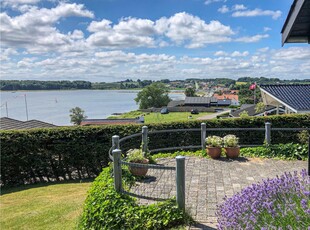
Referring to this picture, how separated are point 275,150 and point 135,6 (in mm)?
11092

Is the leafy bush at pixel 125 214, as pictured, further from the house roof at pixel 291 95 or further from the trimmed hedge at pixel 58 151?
the house roof at pixel 291 95

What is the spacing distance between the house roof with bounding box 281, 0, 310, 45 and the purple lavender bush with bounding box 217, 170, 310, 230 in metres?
2.47

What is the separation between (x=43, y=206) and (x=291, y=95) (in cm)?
1377

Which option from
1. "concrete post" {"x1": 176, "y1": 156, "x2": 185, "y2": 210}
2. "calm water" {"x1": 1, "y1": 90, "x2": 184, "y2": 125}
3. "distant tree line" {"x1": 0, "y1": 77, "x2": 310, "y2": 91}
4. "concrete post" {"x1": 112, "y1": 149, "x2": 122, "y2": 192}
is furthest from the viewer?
"distant tree line" {"x1": 0, "y1": 77, "x2": 310, "y2": 91}

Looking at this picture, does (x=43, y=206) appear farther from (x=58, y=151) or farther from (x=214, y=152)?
(x=214, y=152)

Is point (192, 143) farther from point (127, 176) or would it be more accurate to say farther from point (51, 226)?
point (51, 226)

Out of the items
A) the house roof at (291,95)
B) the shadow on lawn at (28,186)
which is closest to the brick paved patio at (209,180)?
the shadow on lawn at (28,186)

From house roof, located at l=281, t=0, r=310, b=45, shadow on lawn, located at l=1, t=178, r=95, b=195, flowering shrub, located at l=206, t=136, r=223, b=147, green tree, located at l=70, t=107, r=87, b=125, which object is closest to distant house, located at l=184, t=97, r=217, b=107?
green tree, located at l=70, t=107, r=87, b=125

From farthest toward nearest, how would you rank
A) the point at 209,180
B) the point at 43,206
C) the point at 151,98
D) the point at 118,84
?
the point at 118,84
the point at 151,98
the point at 43,206
the point at 209,180

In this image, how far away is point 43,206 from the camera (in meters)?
6.90

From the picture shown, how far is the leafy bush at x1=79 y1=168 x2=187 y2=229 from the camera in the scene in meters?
4.08

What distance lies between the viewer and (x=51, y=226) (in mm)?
5340

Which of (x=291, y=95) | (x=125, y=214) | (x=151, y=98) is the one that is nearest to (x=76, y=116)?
(x=151, y=98)

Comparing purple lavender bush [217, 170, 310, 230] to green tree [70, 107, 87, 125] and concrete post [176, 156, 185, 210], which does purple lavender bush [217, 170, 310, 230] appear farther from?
green tree [70, 107, 87, 125]
